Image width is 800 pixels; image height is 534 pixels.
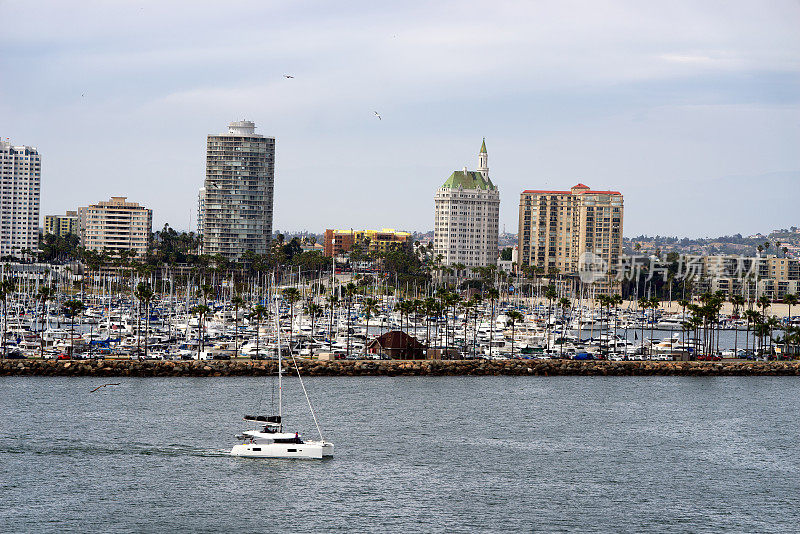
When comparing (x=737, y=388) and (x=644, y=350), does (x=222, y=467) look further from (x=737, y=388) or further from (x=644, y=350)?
(x=644, y=350)

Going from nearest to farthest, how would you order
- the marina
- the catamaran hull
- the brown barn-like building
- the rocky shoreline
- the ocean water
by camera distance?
the ocean water
the catamaran hull
the rocky shoreline
the brown barn-like building
the marina

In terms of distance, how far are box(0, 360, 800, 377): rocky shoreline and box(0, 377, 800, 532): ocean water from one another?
4.42m

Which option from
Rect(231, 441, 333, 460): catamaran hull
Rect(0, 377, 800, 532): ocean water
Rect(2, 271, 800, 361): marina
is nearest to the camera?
Rect(0, 377, 800, 532): ocean water

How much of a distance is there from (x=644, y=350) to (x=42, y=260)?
430 feet

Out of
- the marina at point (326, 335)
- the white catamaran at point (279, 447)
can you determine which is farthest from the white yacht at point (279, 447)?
the marina at point (326, 335)

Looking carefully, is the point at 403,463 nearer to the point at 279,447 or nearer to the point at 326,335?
the point at 279,447

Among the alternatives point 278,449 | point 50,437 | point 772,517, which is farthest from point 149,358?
point 772,517

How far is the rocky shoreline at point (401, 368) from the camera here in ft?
258

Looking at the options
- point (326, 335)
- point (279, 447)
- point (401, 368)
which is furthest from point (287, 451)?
point (326, 335)

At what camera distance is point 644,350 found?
98.4m

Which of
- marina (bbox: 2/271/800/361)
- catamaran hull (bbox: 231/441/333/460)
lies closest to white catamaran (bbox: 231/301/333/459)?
catamaran hull (bbox: 231/441/333/460)

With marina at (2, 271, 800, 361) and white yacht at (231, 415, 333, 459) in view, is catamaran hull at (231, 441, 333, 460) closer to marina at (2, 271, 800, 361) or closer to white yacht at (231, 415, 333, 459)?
white yacht at (231, 415, 333, 459)

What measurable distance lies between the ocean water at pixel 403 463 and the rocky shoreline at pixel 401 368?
4.42 m

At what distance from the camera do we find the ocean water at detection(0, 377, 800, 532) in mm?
40844
